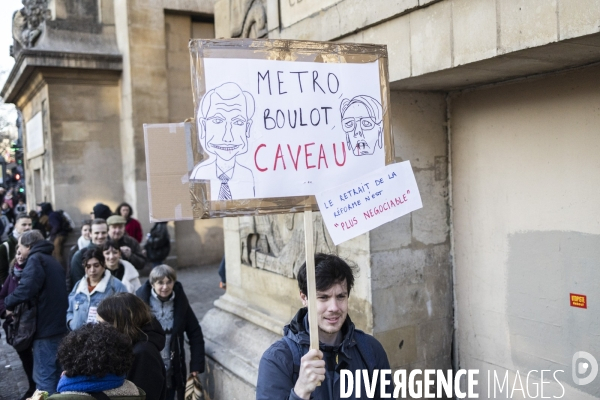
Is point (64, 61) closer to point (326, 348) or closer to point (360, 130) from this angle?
point (360, 130)

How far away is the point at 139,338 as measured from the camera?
3.25 m

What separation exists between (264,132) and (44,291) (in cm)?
364

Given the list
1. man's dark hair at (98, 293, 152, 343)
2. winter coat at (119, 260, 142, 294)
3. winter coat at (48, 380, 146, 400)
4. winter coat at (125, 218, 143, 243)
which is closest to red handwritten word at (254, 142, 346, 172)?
winter coat at (48, 380, 146, 400)

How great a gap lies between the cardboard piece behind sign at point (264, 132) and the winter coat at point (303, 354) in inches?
20.2

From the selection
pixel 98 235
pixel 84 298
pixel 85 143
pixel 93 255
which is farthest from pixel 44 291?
pixel 85 143

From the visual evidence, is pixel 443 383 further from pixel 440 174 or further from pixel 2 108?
pixel 2 108

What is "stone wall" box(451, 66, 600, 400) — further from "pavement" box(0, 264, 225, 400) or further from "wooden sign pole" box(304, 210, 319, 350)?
"pavement" box(0, 264, 225, 400)

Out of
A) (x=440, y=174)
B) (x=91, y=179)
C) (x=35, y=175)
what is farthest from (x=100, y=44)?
(x=440, y=174)

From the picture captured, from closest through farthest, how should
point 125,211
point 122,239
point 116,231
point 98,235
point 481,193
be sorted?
point 481,193, point 98,235, point 116,231, point 122,239, point 125,211

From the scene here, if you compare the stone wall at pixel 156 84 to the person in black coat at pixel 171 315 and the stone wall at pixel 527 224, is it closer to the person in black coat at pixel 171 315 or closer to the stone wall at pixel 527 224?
the person in black coat at pixel 171 315

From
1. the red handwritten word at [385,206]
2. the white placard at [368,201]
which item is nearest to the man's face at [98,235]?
the white placard at [368,201]

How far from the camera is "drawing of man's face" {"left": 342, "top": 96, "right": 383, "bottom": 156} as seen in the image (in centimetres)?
245

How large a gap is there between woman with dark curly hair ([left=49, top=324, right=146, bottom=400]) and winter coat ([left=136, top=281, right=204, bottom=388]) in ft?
6.56

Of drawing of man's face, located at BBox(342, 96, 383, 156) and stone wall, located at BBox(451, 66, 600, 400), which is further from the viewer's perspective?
stone wall, located at BBox(451, 66, 600, 400)
